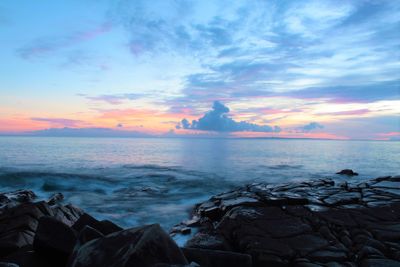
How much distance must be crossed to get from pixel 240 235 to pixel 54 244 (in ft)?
14.1

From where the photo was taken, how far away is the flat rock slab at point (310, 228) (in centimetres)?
671

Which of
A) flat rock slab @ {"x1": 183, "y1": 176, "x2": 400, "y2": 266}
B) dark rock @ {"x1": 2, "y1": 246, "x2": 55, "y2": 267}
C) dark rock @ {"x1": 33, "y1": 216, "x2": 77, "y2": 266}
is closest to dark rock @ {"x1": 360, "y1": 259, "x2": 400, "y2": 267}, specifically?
flat rock slab @ {"x1": 183, "y1": 176, "x2": 400, "y2": 266}

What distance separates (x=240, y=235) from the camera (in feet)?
26.0

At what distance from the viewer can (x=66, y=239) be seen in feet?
18.8

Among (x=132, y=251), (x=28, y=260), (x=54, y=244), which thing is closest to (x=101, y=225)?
(x=54, y=244)

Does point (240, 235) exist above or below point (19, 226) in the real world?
below

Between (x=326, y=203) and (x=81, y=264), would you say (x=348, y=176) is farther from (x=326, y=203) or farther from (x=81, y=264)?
(x=81, y=264)

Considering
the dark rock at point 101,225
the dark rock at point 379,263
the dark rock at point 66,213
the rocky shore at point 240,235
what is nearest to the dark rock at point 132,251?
the rocky shore at point 240,235

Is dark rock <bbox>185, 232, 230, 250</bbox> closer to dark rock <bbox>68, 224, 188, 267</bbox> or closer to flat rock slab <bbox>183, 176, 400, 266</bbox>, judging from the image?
flat rock slab <bbox>183, 176, 400, 266</bbox>

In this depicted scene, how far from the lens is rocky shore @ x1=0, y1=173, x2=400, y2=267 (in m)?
4.46

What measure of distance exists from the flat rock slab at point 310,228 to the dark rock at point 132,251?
314 centimetres

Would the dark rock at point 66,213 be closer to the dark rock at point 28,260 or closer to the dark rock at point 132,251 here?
the dark rock at point 28,260

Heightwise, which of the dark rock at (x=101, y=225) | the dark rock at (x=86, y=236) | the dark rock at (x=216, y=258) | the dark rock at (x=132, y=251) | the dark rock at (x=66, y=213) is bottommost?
the dark rock at (x=66, y=213)

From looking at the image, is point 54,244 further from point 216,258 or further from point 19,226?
point 216,258
